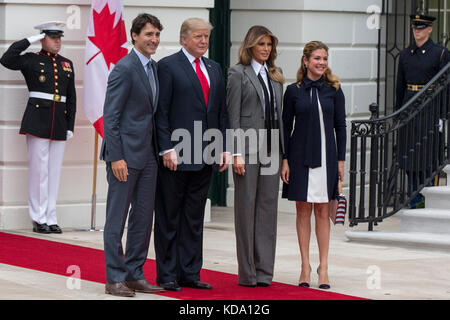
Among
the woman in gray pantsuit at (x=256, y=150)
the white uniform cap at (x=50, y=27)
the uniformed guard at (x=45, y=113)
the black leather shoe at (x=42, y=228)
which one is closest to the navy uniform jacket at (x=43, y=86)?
the uniformed guard at (x=45, y=113)

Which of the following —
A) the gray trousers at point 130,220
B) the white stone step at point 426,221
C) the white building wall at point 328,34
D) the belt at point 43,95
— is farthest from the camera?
the white building wall at point 328,34

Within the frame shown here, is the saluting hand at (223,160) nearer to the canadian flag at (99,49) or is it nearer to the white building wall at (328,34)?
the canadian flag at (99,49)

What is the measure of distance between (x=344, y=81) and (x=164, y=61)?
588 cm

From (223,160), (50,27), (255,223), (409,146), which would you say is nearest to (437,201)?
(409,146)

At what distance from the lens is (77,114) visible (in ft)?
37.4

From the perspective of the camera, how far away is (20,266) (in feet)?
28.8

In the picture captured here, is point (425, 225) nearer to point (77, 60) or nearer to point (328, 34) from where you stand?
point (328, 34)

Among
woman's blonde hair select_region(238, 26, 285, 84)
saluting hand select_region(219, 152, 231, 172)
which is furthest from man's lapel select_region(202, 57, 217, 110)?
saluting hand select_region(219, 152, 231, 172)

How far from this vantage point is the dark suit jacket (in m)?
7.64

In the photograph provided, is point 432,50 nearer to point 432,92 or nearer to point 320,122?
point 432,92

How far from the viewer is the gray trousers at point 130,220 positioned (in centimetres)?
750

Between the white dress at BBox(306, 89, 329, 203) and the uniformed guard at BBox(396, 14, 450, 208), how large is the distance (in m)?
3.71

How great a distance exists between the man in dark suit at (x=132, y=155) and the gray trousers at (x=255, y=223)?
0.72 metres
